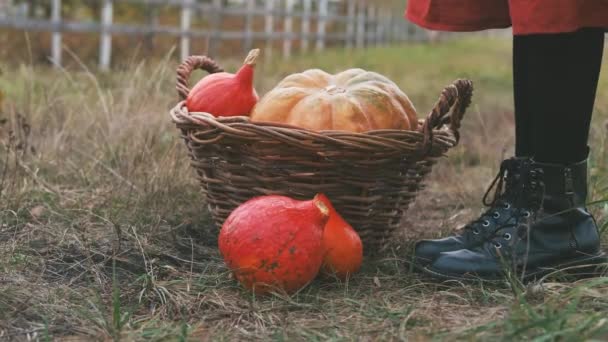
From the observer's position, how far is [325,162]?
1.84 m

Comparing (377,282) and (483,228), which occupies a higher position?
(483,228)

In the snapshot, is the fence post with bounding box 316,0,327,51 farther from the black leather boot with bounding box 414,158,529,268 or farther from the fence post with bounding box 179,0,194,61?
the black leather boot with bounding box 414,158,529,268

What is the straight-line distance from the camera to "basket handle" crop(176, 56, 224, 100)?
2.24m

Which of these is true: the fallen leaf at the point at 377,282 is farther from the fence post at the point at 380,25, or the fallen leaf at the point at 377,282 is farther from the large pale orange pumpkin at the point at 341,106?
the fence post at the point at 380,25

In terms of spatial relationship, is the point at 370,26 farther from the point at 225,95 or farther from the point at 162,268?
the point at 162,268

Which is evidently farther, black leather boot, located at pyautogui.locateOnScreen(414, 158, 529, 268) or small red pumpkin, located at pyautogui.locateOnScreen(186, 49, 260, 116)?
small red pumpkin, located at pyautogui.locateOnScreen(186, 49, 260, 116)

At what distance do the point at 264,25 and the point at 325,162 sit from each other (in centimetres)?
1114

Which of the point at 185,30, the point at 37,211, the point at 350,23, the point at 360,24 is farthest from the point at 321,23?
the point at 37,211

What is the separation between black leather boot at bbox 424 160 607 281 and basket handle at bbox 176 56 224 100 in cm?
88

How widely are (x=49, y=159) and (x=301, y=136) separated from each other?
1406 millimetres

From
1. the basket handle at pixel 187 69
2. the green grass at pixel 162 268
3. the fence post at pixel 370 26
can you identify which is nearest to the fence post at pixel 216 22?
the green grass at pixel 162 268

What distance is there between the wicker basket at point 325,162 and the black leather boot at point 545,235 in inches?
8.6

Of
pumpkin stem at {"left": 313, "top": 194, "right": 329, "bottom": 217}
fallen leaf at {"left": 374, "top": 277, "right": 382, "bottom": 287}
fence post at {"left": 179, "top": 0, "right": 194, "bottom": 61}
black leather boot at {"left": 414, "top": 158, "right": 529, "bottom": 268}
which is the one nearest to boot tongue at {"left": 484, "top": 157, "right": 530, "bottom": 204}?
black leather boot at {"left": 414, "top": 158, "right": 529, "bottom": 268}

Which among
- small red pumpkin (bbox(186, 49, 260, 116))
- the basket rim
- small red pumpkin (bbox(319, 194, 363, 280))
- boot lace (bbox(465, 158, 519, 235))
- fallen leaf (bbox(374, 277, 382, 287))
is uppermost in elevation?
small red pumpkin (bbox(186, 49, 260, 116))
